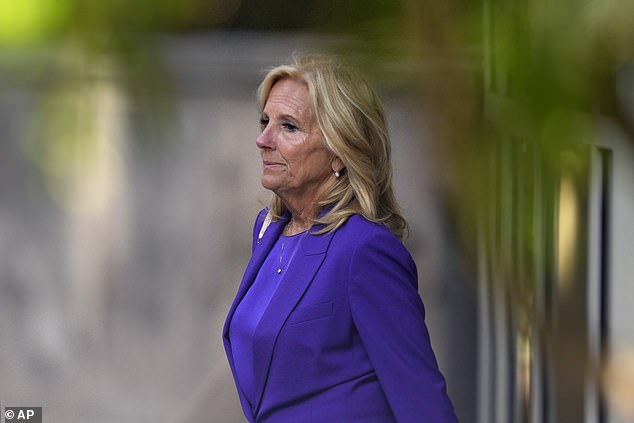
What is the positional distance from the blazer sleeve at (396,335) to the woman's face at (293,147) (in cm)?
17

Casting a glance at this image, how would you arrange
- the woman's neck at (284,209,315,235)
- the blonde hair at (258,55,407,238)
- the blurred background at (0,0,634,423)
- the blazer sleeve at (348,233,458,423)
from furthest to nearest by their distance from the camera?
the woman's neck at (284,209,315,235)
the blonde hair at (258,55,407,238)
the blazer sleeve at (348,233,458,423)
the blurred background at (0,0,634,423)

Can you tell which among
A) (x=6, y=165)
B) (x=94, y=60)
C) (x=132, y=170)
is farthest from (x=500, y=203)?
(x=6, y=165)

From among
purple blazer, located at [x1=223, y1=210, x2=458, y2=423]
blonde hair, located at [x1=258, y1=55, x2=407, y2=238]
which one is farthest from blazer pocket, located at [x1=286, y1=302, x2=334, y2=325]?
blonde hair, located at [x1=258, y1=55, x2=407, y2=238]

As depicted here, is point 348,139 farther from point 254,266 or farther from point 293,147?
point 254,266

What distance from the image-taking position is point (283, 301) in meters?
1.39

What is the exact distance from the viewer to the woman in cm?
130

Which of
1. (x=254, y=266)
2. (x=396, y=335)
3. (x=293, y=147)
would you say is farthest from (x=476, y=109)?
(x=254, y=266)

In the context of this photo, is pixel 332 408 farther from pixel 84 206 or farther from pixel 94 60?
pixel 84 206

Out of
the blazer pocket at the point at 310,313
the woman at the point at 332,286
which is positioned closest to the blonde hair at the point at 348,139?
the woman at the point at 332,286

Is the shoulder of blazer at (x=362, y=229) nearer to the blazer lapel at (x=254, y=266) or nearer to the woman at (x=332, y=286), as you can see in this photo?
the woman at (x=332, y=286)

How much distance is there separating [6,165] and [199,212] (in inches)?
18.5

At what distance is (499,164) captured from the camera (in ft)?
1.81

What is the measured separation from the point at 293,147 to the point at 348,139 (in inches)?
2.9

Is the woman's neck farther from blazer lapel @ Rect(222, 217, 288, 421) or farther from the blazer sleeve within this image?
the blazer sleeve
